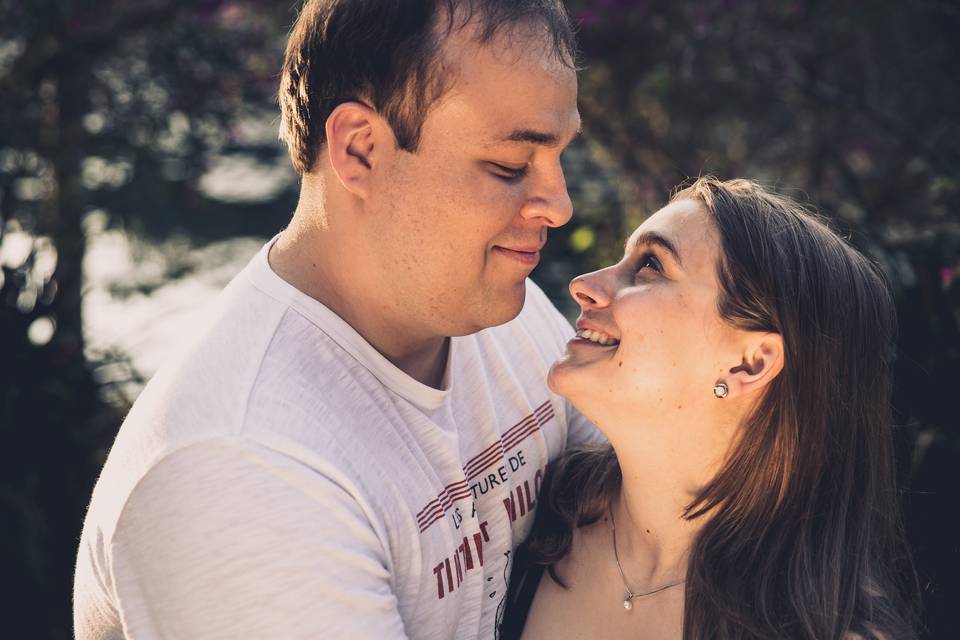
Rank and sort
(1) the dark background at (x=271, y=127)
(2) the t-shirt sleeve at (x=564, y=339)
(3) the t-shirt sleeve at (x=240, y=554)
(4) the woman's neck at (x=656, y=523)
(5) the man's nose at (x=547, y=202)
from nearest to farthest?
(3) the t-shirt sleeve at (x=240, y=554) → (5) the man's nose at (x=547, y=202) → (4) the woman's neck at (x=656, y=523) → (2) the t-shirt sleeve at (x=564, y=339) → (1) the dark background at (x=271, y=127)

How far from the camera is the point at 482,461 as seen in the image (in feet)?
7.88

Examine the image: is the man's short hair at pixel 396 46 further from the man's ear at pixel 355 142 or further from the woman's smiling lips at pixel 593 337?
the woman's smiling lips at pixel 593 337

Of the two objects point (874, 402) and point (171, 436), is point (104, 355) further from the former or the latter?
point (874, 402)

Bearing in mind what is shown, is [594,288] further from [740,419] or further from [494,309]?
[740,419]

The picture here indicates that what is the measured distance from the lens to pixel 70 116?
16.8 feet

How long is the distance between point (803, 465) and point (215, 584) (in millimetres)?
1295

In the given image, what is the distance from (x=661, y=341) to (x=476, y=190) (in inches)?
20.7

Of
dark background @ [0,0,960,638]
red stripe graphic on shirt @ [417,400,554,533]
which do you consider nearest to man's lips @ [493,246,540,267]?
red stripe graphic on shirt @ [417,400,554,533]

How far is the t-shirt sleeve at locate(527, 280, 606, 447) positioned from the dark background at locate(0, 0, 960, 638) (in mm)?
972

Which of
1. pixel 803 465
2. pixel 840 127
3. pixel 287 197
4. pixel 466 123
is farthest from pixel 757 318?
pixel 287 197

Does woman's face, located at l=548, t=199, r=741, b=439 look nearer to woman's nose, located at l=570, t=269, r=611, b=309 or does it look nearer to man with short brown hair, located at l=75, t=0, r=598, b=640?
woman's nose, located at l=570, t=269, r=611, b=309

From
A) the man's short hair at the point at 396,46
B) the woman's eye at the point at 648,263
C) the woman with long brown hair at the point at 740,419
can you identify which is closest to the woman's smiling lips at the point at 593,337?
the woman with long brown hair at the point at 740,419

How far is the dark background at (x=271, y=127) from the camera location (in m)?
3.91

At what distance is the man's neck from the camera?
2.24 m
